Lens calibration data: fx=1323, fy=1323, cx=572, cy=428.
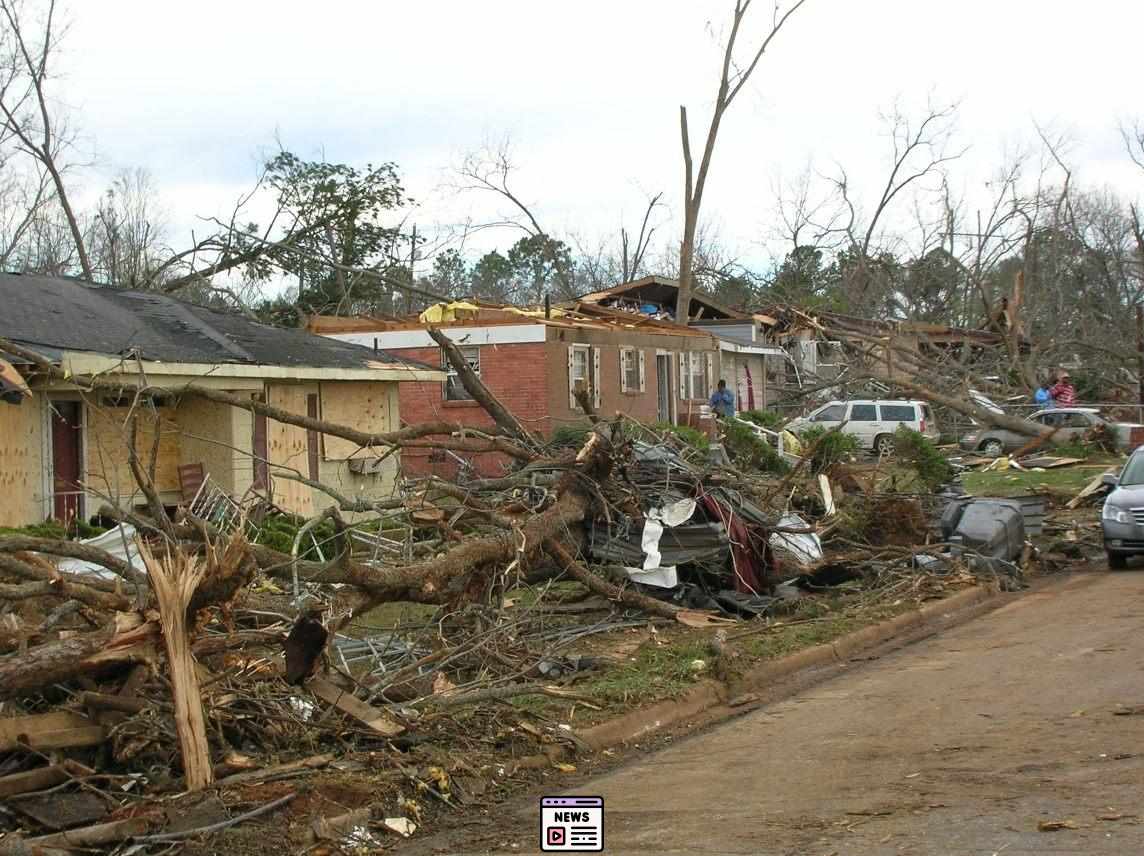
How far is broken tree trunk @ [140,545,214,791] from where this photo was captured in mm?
6480

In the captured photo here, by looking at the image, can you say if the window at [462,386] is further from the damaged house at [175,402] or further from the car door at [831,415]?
the car door at [831,415]

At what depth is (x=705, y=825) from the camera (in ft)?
21.2

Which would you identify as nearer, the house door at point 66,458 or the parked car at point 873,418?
the house door at point 66,458

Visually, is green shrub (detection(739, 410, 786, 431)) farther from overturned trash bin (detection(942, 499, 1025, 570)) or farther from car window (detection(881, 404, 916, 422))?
overturned trash bin (detection(942, 499, 1025, 570))

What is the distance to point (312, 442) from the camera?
22250mm

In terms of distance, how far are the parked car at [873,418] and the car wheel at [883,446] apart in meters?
0.12

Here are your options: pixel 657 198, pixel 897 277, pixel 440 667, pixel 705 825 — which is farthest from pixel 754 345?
pixel 705 825

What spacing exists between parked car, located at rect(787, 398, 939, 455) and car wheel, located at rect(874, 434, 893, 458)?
12cm

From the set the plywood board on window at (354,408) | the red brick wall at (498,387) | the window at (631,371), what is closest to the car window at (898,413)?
the window at (631,371)

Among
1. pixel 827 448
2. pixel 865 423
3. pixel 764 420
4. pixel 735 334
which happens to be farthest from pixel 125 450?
pixel 735 334

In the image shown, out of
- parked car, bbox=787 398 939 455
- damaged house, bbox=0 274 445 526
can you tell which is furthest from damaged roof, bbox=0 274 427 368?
parked car, bbox=787 398 939 455

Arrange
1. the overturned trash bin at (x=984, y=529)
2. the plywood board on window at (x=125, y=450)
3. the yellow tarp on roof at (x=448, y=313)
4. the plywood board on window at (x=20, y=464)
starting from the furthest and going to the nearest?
the yellow tarp on roof at (x=448, y=313)
the plywood board on window at (x=125, y=450)
the plywood board on window at (x=20, y=464)
the overturned trash bin at (x=984, y=529)

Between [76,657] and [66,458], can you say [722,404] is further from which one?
[76,657]

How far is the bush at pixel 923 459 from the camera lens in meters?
Answer: 24.2
